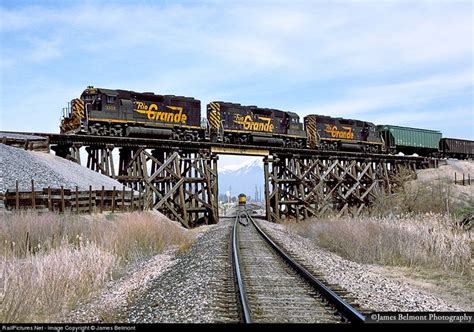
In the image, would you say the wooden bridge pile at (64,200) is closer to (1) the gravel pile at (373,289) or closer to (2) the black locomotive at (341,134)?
(1) the gravel pile at (373,289)

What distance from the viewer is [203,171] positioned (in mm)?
27438

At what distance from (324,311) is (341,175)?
28.9 m

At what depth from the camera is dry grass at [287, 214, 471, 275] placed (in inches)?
436

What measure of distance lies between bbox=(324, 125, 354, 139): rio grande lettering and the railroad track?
87.9 ft

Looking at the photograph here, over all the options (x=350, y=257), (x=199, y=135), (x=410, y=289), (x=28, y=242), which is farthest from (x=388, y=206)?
(x=28, y=242)

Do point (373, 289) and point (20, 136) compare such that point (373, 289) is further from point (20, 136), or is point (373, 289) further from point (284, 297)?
point (20, 136)

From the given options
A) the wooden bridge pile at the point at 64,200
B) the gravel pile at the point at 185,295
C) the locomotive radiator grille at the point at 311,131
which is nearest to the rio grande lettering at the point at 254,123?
the locomotive radiator grille at the point at 311,131

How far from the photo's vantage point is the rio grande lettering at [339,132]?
3678 centimetres

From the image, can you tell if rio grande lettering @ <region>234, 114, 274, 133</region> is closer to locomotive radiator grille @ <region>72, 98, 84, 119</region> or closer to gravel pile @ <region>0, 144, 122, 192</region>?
locomotive radiator grille @ <region>72, 98, 84, 119</region>

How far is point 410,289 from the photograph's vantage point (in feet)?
27.7

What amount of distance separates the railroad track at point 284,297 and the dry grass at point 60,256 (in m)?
2.79

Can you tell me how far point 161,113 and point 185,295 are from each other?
20373mm

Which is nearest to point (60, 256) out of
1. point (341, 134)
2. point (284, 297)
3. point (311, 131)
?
point (284, 297)

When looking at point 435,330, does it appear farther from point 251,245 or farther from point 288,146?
point 288,146
